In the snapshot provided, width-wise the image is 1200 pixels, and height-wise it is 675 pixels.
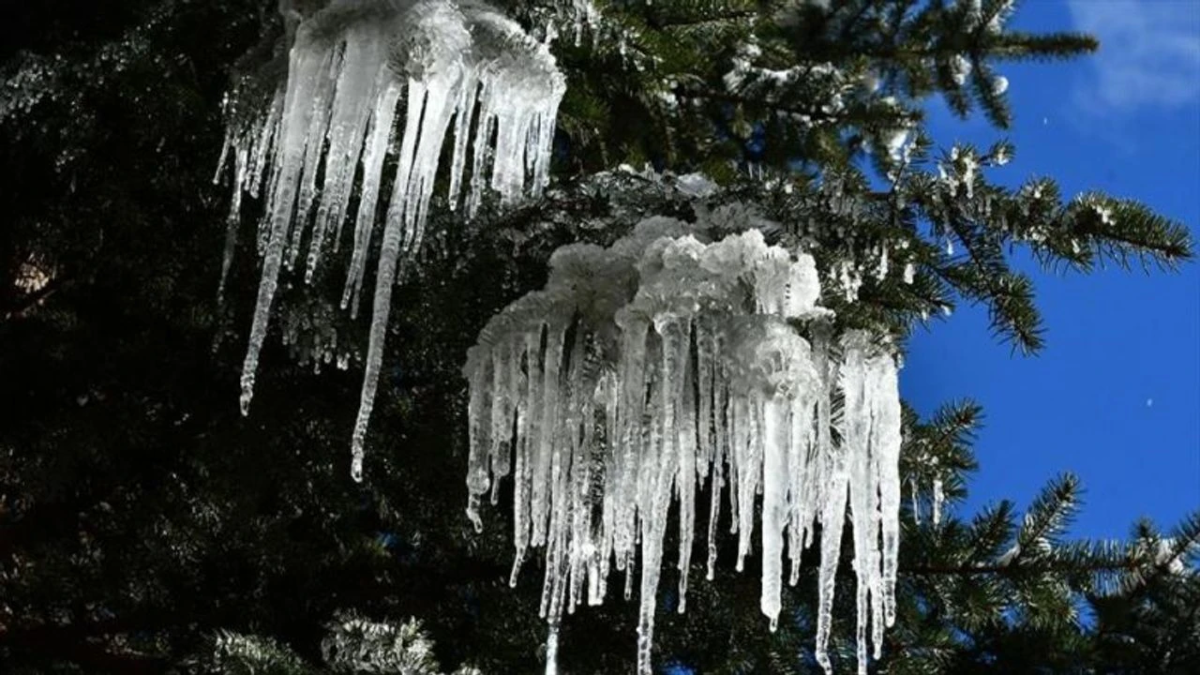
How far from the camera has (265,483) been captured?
3.36 m

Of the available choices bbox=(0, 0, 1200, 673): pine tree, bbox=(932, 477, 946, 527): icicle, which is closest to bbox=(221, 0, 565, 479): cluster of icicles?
bbox=(0, 0, 1200, 673): pine tree

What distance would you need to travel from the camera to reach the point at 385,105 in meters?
2.37

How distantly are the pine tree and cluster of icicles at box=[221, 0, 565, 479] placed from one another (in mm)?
244

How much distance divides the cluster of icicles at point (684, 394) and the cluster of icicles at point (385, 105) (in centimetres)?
26

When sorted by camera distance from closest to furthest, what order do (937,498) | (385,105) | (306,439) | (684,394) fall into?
(385,105)
(684,394)
(937,498)
(306,439)

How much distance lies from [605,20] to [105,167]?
3.96 ft

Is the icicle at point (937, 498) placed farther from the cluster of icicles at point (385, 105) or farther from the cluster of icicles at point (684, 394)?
the cluster of icicles at point (385, 105)

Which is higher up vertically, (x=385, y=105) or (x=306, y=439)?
(x=385, y=105)

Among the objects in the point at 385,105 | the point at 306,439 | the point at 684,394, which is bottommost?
the point at 684,394

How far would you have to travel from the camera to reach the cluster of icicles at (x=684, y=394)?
224 cm

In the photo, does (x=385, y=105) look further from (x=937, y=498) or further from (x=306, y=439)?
(x=937, y=498)

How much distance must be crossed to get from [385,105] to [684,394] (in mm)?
771

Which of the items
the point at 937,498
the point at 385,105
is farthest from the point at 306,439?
the point at 937,498

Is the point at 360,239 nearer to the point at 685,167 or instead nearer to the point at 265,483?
the point at 265,483
